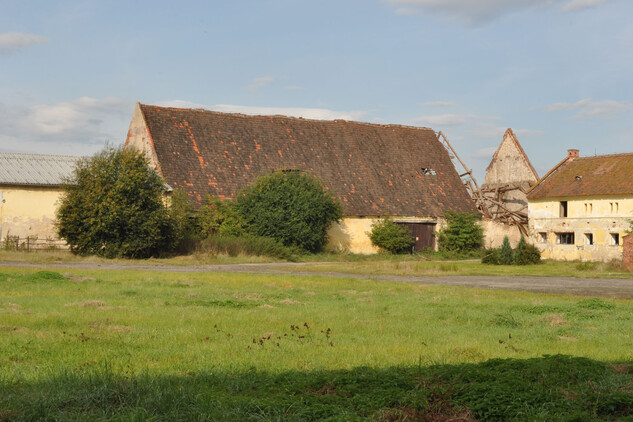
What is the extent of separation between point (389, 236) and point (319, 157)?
7.63m

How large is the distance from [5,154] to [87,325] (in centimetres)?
3360

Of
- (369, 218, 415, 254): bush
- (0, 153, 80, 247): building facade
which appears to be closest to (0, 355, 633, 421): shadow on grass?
(0, 153, 80, 247): building facade

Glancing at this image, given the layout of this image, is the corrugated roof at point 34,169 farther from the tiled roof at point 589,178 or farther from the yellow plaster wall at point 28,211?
the tiled roof at point 589,178

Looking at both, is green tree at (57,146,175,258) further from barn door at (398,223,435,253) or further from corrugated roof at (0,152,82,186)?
barn door at (398,223,435,253)

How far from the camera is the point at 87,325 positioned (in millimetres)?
12273

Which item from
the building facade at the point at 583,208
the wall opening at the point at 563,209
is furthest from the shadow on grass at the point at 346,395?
the wall opening at the point at 563,209

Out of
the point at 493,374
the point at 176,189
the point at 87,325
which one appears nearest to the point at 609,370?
the point at 493,374

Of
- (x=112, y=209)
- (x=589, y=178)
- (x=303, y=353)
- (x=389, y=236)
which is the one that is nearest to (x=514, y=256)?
(x=389, y=236)

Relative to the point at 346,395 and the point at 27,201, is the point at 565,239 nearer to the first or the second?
the point at 27,201

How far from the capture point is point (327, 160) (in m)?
48.8

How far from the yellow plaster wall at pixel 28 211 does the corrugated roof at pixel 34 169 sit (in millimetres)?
481

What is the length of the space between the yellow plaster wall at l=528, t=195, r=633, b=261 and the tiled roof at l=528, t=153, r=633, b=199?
43 centimetres

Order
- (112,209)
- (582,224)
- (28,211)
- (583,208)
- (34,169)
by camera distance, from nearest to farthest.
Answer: (112,209) < (28,211) < (34,169) < (582,224) < (583,208)

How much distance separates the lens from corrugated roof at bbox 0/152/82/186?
3994cm
